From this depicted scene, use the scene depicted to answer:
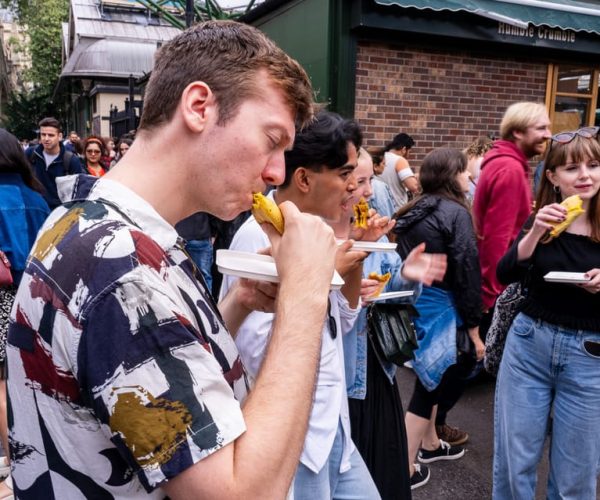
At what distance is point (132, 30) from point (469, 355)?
32.2 m

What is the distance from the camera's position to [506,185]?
4.09 m

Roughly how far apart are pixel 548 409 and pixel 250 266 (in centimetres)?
206

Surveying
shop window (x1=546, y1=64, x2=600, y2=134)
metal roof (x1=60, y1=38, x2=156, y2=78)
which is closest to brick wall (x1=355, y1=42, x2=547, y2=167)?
shop window (x1=546, y1=64, x2=600, y2=134)

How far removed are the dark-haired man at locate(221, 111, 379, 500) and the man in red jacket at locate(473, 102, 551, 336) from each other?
2.04 metres

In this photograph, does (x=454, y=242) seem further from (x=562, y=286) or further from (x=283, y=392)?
(x=283, y=392)

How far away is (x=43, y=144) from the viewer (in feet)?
25.7

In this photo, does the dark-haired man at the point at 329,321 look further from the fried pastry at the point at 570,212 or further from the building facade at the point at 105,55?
the building facade at the point at 105,55

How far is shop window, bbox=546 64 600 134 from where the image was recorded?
815cm

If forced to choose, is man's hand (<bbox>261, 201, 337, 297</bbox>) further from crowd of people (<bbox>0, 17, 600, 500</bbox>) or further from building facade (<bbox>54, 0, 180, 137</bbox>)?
building facade (<bbox>54, 0, 180, 137</bbox>)

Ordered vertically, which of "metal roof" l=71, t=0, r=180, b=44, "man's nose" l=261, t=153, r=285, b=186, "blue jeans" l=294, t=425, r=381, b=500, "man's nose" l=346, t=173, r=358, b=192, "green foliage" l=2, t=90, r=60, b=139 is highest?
"metal roof" l=71, t=0, r=180, b=44

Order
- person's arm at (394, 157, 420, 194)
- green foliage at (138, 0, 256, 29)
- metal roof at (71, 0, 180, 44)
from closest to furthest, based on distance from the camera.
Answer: person's arm at (394, 157, 420, 194) < green foliage at (138, 0, 256, 29) < metal roof at (71, 0, 180, 44)

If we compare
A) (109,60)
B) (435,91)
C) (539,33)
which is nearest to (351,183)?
(435,91)

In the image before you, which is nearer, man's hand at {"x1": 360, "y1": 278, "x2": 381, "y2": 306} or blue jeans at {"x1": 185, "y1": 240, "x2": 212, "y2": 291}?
man's hand at {"x1": 360, "y1": 278, "x2": 381, "y2": 306}

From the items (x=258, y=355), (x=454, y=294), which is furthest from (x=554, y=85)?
(x=258, y=355)
